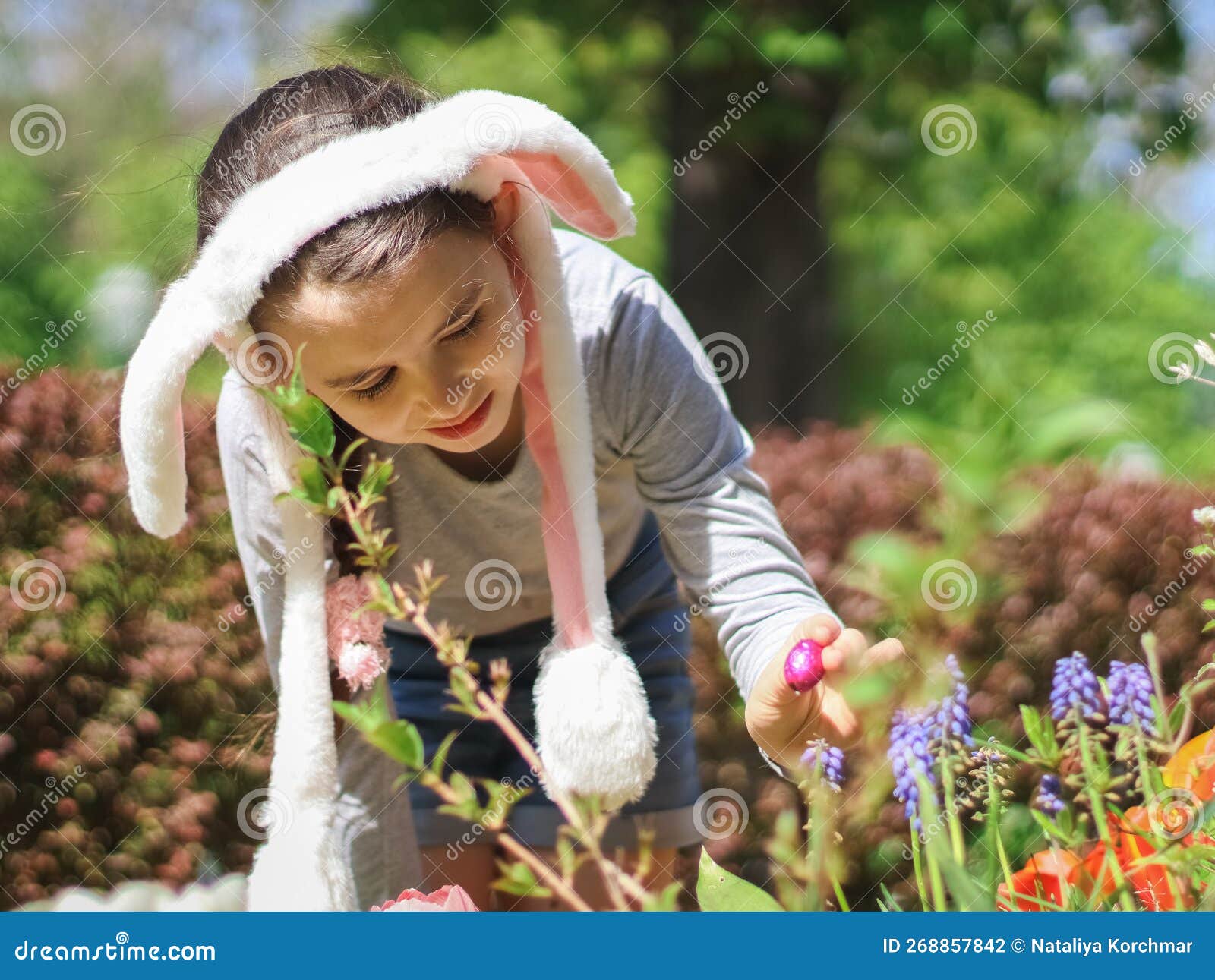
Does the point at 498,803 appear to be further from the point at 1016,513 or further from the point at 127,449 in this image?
the point at 1016,513

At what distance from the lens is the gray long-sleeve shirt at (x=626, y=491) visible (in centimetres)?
142

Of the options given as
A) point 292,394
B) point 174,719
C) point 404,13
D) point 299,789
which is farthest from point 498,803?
point 404,13

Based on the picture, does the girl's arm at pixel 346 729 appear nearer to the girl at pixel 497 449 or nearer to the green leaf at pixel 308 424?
the girl at pixel 497 449

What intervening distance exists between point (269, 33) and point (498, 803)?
10.6 feet

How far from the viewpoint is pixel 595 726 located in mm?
1316

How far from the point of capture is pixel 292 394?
2.37 feet

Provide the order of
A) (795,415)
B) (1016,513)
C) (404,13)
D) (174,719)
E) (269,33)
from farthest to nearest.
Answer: (404,13) → (795,415) → (269,33) → (1016,513) → (174,719)

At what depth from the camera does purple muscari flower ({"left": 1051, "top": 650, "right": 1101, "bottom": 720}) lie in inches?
34.4

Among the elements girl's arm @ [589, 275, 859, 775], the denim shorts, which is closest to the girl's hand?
girl's arm @ [589, 275, 859, 775]

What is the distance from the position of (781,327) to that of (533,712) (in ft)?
7.70
